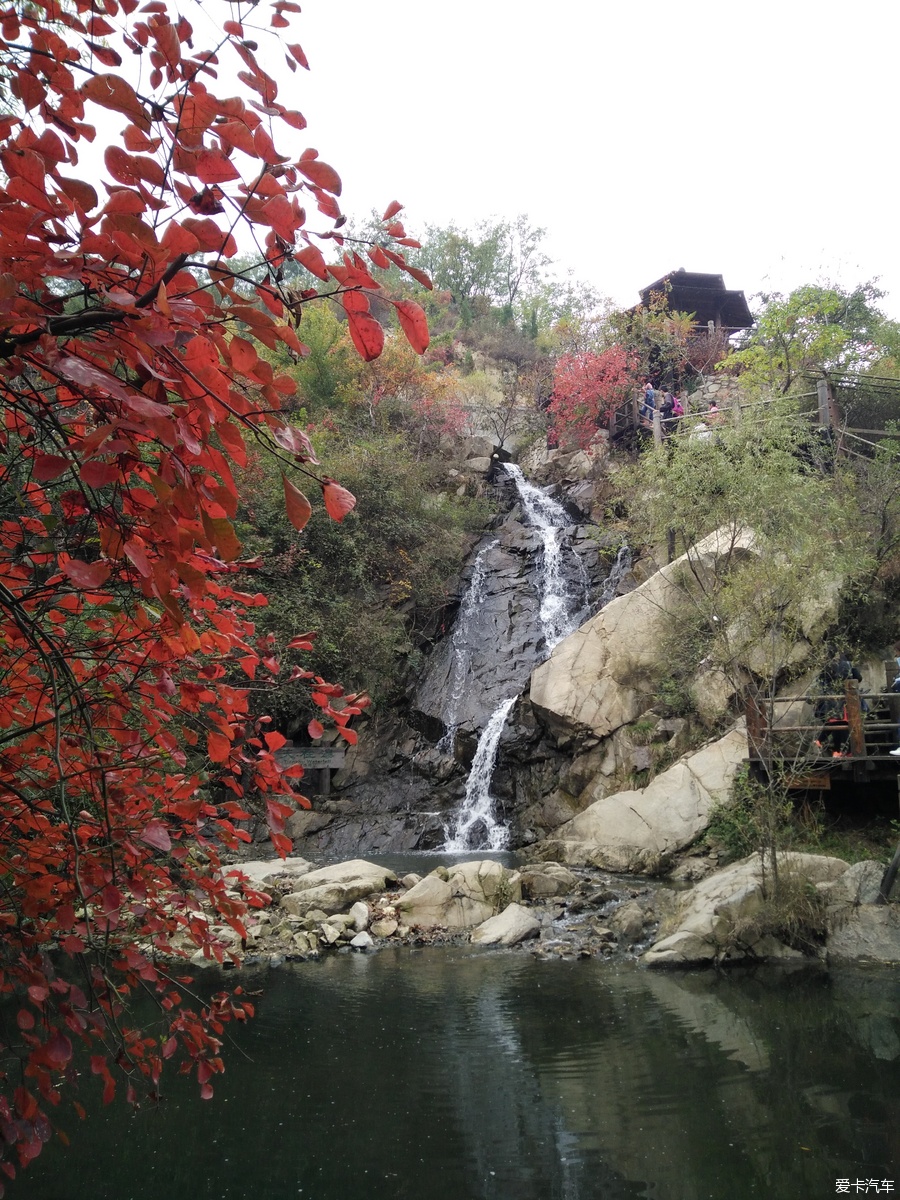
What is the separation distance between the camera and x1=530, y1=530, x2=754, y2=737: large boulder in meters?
14.7

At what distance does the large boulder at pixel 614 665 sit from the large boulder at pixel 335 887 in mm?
5004

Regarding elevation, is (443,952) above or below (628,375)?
below

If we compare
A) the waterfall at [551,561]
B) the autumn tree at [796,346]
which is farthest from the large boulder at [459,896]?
the autumn tree at [796,346]

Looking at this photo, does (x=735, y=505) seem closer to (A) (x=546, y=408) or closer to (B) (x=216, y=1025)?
(B) (x=216, y=1025)

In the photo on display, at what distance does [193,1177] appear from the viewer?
4.50 meters

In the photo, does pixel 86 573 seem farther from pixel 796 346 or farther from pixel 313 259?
pixel 796 346

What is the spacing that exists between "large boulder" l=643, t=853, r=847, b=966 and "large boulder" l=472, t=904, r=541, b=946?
1.38m

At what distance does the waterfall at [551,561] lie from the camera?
18688mm

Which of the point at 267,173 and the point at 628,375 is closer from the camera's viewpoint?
the point at 267,173

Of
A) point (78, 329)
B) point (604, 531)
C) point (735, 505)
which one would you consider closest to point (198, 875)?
point (78, 329)

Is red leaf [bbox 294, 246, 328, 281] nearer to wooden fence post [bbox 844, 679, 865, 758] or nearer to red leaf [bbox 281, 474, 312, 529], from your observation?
red leaf [bbox 281, 474, 312, 529]

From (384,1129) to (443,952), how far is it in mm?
4149

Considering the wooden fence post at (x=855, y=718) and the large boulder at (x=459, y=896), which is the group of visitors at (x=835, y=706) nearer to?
the wooden fence post at (x=855, y=718)

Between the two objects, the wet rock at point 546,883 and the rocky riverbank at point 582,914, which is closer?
the rocky riverbank at point 582,914
